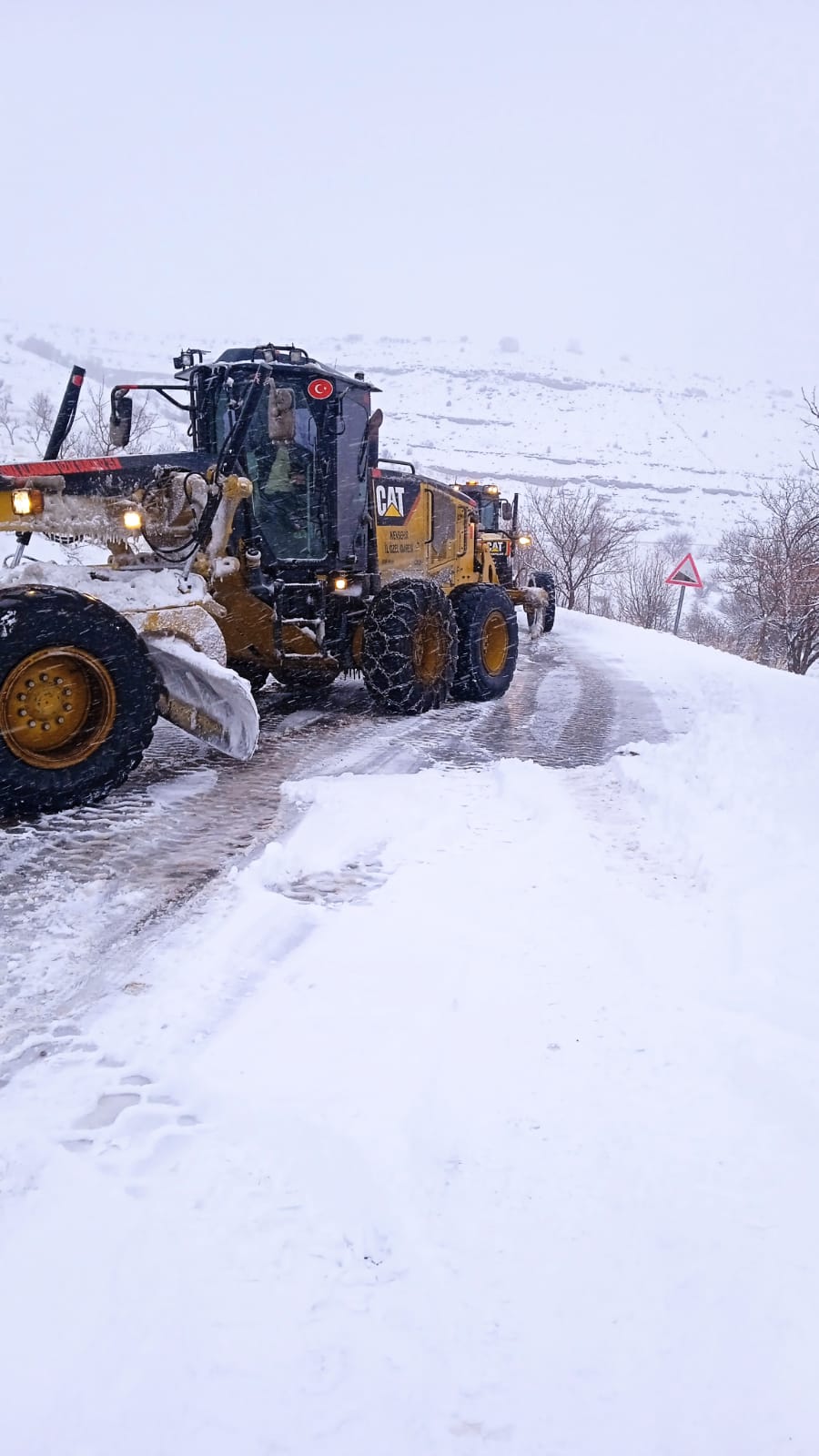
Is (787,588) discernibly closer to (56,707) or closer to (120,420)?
(120,420)

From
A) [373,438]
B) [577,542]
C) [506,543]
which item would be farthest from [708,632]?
[373,438]

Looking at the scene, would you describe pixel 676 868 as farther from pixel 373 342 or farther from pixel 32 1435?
pixel 373 342

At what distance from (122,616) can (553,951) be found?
3042 millimetres

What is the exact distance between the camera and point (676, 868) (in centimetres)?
423

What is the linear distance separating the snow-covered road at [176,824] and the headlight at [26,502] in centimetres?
175

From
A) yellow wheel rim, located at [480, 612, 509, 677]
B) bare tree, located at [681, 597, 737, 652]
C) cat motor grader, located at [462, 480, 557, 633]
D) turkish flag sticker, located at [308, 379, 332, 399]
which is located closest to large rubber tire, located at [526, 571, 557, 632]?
cat motor grader, located at [462, 480, 557, 633]

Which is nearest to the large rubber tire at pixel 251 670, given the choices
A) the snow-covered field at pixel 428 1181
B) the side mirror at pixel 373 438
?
the side mirror at pixel 373 438

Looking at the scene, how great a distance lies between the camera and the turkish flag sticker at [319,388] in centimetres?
683

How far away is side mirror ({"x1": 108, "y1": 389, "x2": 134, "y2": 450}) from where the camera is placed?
256 inches

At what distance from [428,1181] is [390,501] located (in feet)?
22.6

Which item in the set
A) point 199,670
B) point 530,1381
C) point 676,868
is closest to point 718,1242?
point 530,1381

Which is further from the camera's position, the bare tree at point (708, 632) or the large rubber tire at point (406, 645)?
the bare tree at point (708, 632)

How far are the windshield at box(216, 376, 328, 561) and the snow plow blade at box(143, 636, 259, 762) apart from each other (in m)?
2.06

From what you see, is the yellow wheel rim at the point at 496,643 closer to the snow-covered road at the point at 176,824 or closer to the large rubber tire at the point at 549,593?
the snow-covered road at the point at 176,824
